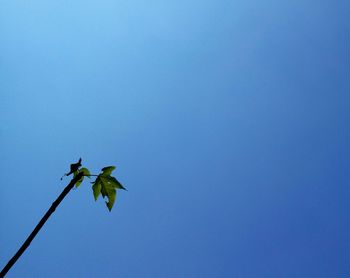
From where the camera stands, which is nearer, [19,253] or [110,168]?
[19,253]

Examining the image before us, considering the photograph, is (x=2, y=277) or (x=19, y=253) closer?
(x=2, y=277)

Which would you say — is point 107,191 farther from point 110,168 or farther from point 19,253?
point 19,253

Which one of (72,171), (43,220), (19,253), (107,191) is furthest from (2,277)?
(107,191)

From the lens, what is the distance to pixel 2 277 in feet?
4.10

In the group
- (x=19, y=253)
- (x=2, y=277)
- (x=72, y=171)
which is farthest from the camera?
(x=72, y=171)

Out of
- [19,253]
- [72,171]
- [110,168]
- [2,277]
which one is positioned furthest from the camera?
[110,168]

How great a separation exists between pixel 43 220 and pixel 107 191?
73cm

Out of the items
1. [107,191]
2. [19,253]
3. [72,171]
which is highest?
[107,191]

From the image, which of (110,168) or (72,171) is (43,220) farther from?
(110,168)

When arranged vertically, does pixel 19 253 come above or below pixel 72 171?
below

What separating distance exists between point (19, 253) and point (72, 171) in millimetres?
482

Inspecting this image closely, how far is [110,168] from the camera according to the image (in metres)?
2.11

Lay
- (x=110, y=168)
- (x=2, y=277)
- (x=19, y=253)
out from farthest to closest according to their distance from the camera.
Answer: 1. (x=110, y=168)
2. (x=19, y=253)
3. (x=2, y=277)

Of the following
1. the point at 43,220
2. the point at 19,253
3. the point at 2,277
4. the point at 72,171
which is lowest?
the point at 2,277
